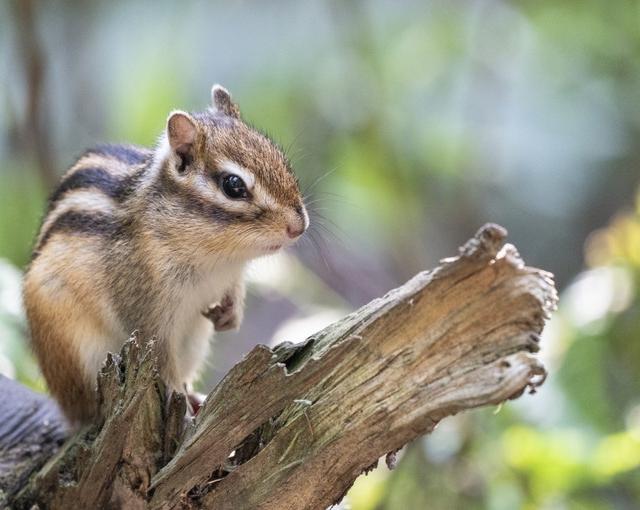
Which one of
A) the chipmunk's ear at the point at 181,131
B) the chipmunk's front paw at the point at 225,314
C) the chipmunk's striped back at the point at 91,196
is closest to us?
the chipmunk's ear at the point at 181,131

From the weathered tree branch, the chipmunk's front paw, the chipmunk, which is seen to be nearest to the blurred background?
the chipmunk

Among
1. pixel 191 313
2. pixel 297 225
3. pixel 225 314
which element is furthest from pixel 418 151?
pixel 297 225

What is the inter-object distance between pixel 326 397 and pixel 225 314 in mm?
1205

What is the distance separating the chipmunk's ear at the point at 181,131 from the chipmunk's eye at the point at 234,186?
0.59 ft

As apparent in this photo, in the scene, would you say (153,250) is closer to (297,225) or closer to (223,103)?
(297,225)

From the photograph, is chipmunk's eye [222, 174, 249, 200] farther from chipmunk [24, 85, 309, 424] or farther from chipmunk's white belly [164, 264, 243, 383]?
chipmunk's white belly [164, 264, 243, 383]

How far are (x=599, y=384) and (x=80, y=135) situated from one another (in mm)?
4223

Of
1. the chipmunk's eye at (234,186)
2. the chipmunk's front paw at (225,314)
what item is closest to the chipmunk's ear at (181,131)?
the chipmunk's eye at (234,186)

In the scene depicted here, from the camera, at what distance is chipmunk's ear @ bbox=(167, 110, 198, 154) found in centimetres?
301

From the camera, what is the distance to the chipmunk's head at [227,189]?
2906 mm

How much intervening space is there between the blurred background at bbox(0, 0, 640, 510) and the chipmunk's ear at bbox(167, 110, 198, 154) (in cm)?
92

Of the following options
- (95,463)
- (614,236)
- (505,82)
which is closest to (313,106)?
(505,82)

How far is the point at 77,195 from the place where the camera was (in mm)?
3158

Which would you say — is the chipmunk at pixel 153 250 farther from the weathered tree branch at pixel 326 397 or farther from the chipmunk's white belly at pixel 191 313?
the weathered tree branch at pixel 326 397
